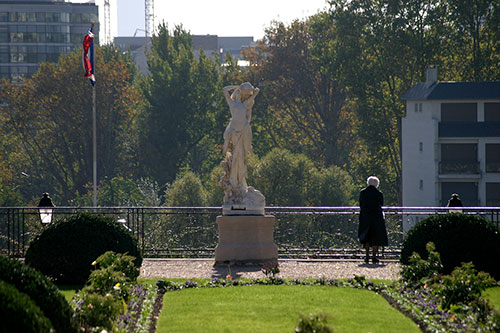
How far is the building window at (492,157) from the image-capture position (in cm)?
5844

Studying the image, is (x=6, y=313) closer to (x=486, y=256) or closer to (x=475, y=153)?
(x=486, y=256)

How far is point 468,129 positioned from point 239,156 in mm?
40577

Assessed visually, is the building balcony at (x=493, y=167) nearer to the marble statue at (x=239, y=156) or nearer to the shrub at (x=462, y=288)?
the marble statue at (x=239, y=156)

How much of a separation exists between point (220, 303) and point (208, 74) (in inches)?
2271

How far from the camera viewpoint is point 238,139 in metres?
20.1

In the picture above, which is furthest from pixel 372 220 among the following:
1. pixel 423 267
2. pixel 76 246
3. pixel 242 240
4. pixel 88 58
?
pixel 88 58

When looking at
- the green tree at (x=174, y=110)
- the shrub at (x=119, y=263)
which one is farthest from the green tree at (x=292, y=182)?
the shrub at (x=119, y=263)

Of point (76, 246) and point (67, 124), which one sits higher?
point (67, 124)

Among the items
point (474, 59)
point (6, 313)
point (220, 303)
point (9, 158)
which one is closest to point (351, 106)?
point (474, 59)

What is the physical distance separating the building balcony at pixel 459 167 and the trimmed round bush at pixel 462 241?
42212mm

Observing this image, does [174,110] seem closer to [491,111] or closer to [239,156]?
[491,111]

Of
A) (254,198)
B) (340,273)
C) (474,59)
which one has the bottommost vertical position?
(340,273)

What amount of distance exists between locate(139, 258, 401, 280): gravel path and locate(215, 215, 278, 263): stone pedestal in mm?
232

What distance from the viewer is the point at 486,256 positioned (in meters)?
16.5
